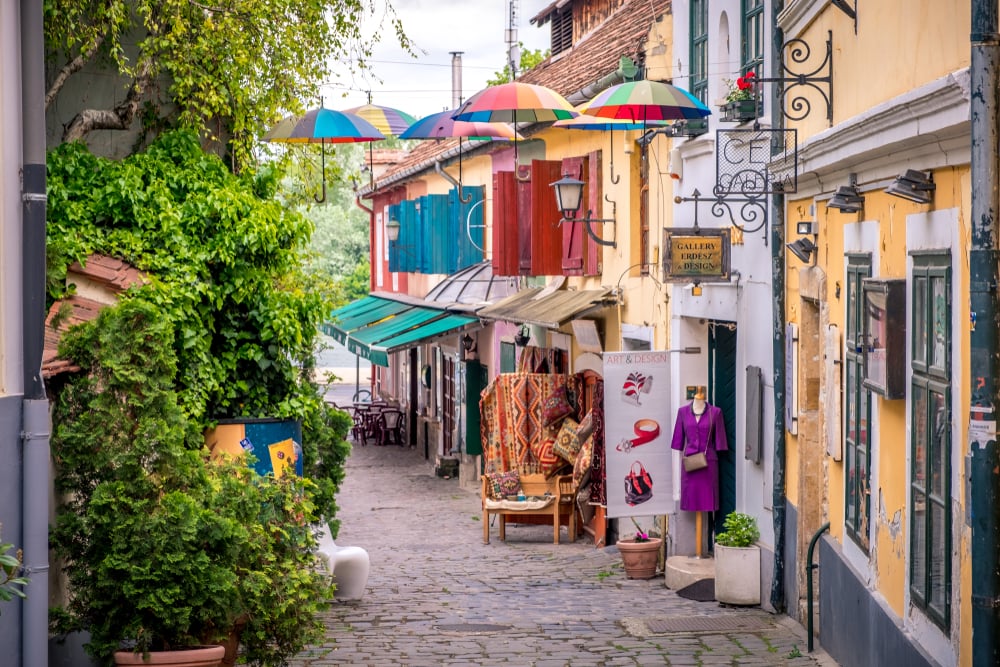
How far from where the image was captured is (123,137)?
12.0 m

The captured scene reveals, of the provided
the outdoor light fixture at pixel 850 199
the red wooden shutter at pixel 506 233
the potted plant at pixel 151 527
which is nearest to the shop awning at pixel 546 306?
the red wooden shutter at pixel 506 233

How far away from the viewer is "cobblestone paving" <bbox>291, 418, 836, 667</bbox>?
1036cm

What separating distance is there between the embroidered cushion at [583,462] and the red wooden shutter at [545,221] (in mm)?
2549

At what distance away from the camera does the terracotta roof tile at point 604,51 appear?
16.2 meters

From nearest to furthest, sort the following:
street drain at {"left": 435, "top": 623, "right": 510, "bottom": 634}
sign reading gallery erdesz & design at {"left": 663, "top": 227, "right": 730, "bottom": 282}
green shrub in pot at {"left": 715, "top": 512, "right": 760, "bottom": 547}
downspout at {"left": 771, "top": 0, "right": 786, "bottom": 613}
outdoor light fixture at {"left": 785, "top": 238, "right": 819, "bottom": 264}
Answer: outdoor light fixture at {"left": 785, "top": 238, "right": 819, "bottom": 264} → downspout at {"left": 771, "top": 0, "right": 786, "bottom": 613} → street drain at {"left": 435, "top": 623, "right": 510, "bottom": 634} → green shrub in pot at {"left": 715, "top": 512, "right": 760, "bottom": 547} → sign reading gallery erdesz & design at {"left": 663, "top": 227, "right": 730, "bottom": 282}

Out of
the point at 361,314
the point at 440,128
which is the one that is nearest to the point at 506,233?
the point at 440,128

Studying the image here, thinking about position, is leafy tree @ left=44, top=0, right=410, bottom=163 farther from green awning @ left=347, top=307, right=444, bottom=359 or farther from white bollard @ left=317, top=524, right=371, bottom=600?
green awning @ left=347, top=307, right=444, bottom=359

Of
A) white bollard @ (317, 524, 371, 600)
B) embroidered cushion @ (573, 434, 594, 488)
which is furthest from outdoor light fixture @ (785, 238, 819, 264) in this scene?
embroidered cushion @ (573, 434, 594, 488)

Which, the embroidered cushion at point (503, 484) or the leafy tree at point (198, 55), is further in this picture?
the embroidered cushion at point (503, 484)

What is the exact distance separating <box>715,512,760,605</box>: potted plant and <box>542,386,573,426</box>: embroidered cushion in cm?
515

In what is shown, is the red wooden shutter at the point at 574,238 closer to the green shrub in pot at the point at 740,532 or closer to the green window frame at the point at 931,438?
the green shrub in pot at the point at 740,532

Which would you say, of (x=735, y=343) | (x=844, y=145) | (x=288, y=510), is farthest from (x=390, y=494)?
(x=844, y=145)


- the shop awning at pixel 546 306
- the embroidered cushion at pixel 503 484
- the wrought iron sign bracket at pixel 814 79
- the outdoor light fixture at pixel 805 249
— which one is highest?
the wrought iron sign bracket at pixel 814 79

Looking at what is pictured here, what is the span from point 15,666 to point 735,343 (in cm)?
766
